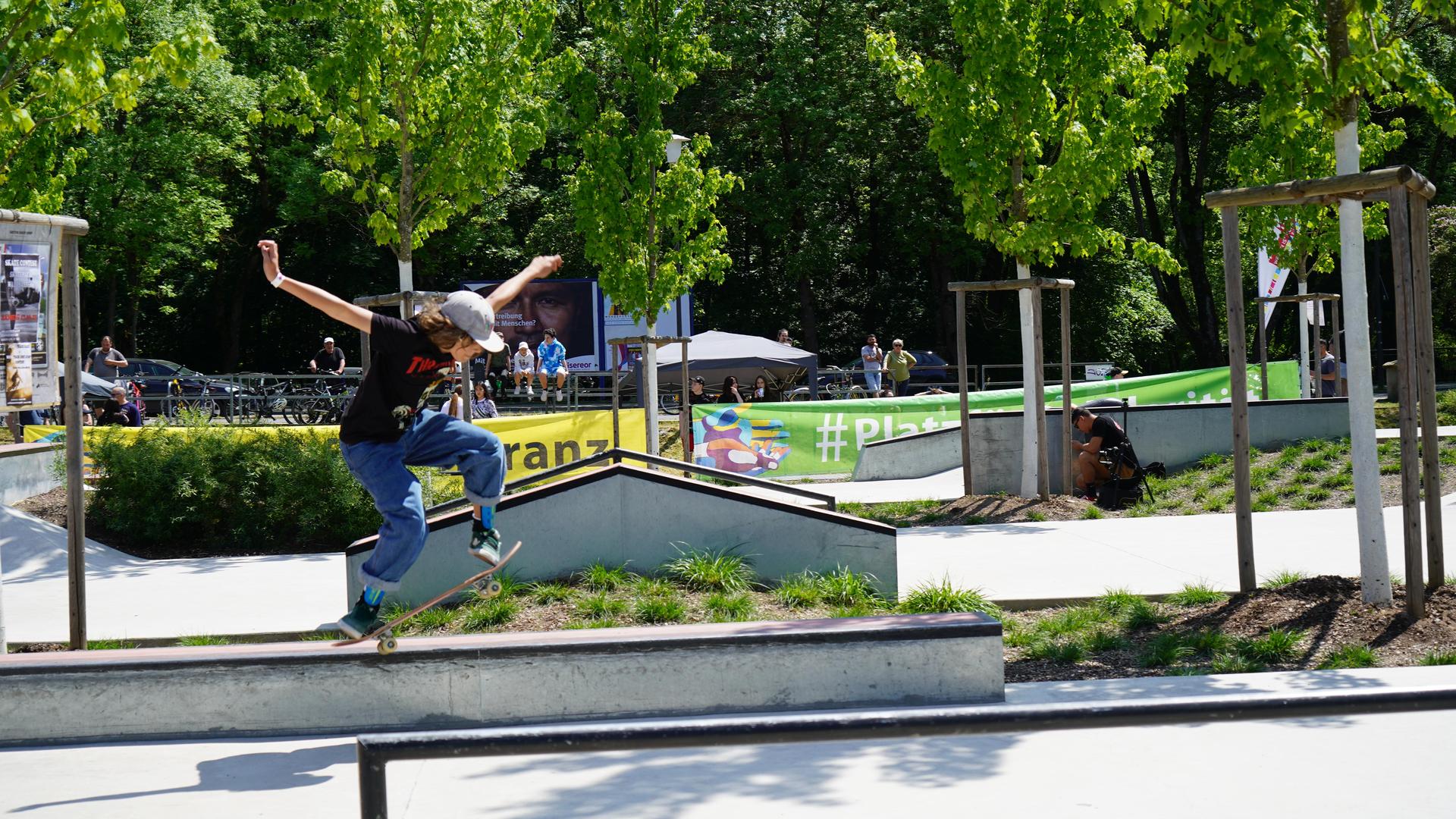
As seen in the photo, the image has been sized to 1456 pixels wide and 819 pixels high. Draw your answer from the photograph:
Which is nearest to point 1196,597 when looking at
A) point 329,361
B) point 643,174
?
point 643,174

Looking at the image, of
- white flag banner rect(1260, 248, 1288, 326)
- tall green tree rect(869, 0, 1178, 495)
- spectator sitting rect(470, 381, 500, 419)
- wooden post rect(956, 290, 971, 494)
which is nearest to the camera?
tall green tree rect(869, 0, 1178, 495)

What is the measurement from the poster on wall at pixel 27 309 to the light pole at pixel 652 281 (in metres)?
8.14

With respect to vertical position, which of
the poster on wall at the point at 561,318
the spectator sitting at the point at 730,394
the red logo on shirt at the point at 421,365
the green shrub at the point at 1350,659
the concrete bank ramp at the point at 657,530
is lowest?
the green shrub at the point at 1350,659

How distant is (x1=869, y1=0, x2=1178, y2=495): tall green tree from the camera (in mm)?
12570

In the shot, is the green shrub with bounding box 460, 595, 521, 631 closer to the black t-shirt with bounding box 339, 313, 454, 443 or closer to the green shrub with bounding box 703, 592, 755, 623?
the green shrub with bounding box 703, 592, 755, 623

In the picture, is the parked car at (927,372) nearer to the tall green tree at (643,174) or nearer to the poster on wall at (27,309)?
the tall green tree at (643,174)

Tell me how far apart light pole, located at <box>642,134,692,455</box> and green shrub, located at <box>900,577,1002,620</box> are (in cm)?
745

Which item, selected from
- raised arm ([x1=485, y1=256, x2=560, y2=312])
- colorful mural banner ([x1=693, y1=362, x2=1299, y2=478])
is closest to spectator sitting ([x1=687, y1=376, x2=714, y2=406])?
colorful mural banner ([x1=693, y1=362, x2=1299, y2=478])

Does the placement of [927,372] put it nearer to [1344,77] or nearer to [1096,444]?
[1096,444]

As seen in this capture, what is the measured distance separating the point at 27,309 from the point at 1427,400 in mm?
7736

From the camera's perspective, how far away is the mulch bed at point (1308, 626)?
6.41m

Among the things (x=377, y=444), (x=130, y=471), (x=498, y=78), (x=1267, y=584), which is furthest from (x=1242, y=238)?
(x=377, y=444)

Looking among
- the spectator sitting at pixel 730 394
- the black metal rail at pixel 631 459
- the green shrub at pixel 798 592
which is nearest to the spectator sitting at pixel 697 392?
the spectator sitting at pixel 730 394

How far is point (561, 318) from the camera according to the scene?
34.4m
